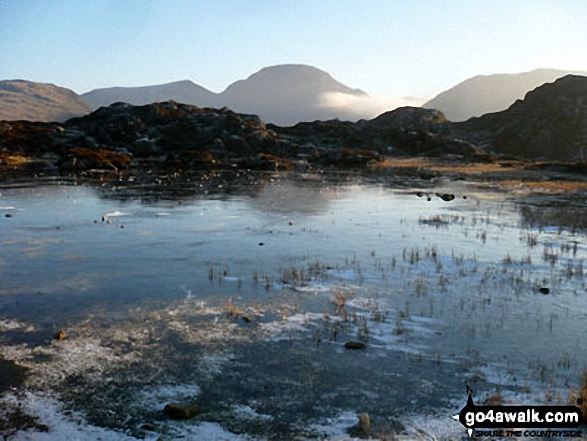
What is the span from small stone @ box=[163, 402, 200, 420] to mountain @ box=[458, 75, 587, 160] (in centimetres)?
13793

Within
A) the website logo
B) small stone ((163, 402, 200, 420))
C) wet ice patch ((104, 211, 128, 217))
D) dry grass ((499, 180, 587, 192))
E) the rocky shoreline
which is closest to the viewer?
the website logo

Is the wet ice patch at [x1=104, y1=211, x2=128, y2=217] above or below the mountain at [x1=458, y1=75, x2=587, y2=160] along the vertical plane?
below

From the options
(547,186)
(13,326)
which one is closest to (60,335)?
(13,326)

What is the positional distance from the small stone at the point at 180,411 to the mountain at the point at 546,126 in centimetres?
13793

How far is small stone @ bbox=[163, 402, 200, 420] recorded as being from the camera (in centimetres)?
739

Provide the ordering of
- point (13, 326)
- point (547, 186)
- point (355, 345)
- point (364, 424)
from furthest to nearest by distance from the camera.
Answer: point (547, 186)
point (13, 326)
point (355, 345)
point (364, 424)

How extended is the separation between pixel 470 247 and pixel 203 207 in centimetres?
1720

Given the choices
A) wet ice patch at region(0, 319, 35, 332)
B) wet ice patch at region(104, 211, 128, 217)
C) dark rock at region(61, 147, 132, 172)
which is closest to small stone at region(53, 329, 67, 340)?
wet ice patch at region(0, 319, 35, 332)

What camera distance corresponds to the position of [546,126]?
144375 mm

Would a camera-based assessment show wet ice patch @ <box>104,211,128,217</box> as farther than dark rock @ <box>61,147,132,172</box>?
No

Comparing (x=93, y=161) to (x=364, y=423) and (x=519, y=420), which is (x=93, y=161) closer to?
(x=364, y=423)

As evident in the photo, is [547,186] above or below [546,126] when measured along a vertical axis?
below

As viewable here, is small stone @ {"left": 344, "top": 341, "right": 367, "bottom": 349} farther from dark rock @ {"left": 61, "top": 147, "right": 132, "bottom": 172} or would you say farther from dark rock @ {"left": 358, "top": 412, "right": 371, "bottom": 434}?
dark rock @ {"left": 61, "top": 147, "right": 132, "bottom": 172}

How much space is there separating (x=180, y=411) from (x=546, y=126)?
516ft
